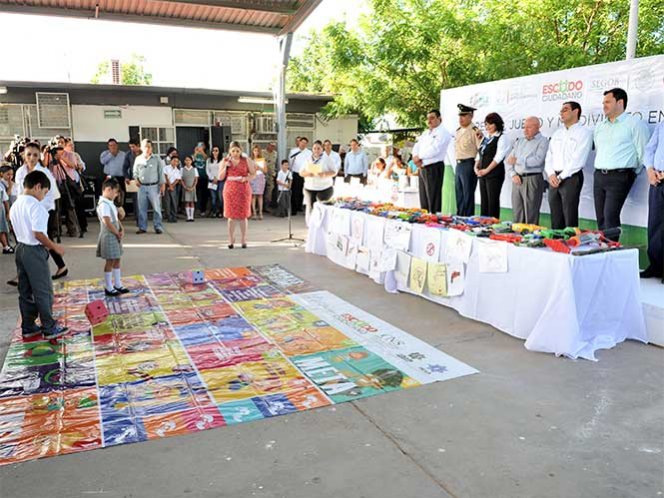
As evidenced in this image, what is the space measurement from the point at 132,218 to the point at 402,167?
Result: 665 centimetres

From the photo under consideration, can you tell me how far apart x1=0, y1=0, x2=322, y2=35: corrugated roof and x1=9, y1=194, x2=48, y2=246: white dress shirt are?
6477 mm

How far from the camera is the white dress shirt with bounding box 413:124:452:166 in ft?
25.2

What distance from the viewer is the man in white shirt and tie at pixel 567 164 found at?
5695 mm

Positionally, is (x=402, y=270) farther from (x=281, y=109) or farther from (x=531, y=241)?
(x=281, y=109)

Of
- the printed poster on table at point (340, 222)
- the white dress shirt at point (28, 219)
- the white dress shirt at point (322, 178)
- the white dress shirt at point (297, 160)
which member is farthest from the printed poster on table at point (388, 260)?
the white dress shirt at point (297, 160)

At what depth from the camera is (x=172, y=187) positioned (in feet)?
40.8

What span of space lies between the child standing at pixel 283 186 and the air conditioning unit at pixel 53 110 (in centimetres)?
532

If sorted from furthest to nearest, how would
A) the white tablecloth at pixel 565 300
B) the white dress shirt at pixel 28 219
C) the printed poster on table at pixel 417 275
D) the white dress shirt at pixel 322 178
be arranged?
the white dress shirt at pixel 322 178 < the printed poster on table at pixel 417 275 < the white dress shirt at pixel 28 219 < the white tablecloth at pixel 565 300

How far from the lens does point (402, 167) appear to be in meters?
12.6

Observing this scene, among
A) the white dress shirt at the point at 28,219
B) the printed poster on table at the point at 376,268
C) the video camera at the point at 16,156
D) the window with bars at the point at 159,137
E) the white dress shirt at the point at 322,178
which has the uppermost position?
the window with bars at the point at 159,137

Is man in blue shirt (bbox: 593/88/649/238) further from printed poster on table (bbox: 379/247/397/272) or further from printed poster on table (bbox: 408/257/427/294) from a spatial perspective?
printed poster on table (bbox: 379/247/397/272)

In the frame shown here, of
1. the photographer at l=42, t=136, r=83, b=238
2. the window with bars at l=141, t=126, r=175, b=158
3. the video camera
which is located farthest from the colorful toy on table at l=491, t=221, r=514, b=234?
the window with bars at l=141, t=126, r=175, b=158

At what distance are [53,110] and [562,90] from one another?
37.9 feet

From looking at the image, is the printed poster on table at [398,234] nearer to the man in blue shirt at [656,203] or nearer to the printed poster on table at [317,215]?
the printed poster on table at [317,215]
